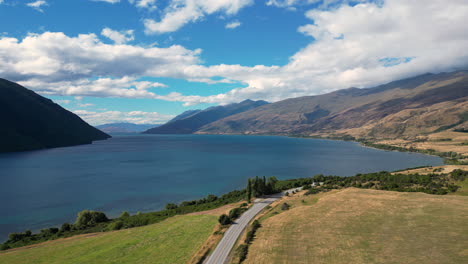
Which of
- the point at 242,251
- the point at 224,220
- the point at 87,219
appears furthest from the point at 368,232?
the point at 87,219

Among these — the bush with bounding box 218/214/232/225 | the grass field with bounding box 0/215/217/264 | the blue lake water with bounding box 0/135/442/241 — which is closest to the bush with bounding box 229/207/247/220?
the bush with bounding box 218/214/232/225

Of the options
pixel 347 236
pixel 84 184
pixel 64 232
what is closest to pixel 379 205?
pixel 347 236

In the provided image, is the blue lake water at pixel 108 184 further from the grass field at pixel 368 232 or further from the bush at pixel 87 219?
the grass field at pixel 368 232

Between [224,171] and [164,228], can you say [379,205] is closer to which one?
[164,228]

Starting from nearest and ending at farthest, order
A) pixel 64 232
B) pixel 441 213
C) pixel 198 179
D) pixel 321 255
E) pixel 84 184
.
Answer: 1. pixel 321 255
2. pixel 441 213
3. pixel 64 232
4. pixel 84 184
5. pixel 198 179

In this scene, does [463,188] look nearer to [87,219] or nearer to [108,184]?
[87,219]

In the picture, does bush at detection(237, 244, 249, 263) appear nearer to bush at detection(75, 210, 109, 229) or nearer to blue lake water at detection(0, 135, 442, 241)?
bush at detection(75, 210, 109, 229)
